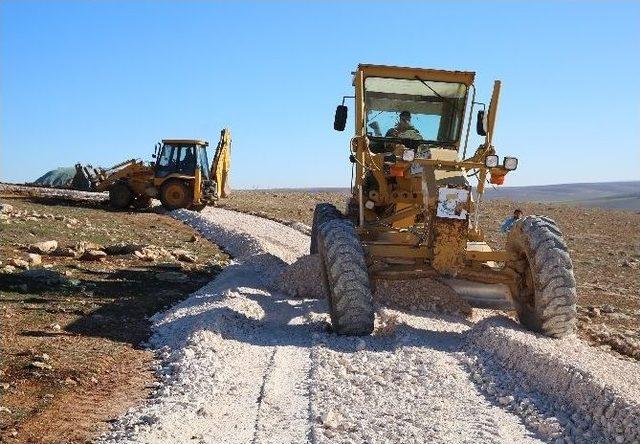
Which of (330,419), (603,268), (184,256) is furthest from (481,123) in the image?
(603,268)

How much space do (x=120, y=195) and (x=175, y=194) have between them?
1875 mm

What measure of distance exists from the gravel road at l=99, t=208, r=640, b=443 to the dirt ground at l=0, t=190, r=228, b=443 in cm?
30

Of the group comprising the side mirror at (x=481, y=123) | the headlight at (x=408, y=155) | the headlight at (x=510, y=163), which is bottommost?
the headlight at (x=510, y=163)

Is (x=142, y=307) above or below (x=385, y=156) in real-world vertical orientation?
below

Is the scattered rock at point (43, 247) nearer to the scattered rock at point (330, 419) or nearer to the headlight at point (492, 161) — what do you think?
the headlight at point (492, 161)

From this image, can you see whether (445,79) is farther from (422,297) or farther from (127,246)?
(127,246)

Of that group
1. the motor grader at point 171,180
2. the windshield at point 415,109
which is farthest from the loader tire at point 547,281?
the motor grader at point 171,180

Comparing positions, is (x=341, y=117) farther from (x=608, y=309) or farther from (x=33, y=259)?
(x=33, y=259)

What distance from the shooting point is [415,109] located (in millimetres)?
10836

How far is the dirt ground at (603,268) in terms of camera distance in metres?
9.45

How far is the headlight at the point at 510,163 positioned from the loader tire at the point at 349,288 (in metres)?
1.96

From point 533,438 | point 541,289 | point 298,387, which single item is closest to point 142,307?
point 298,387

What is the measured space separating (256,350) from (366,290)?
4.28 feet

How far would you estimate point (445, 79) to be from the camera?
1062cm
